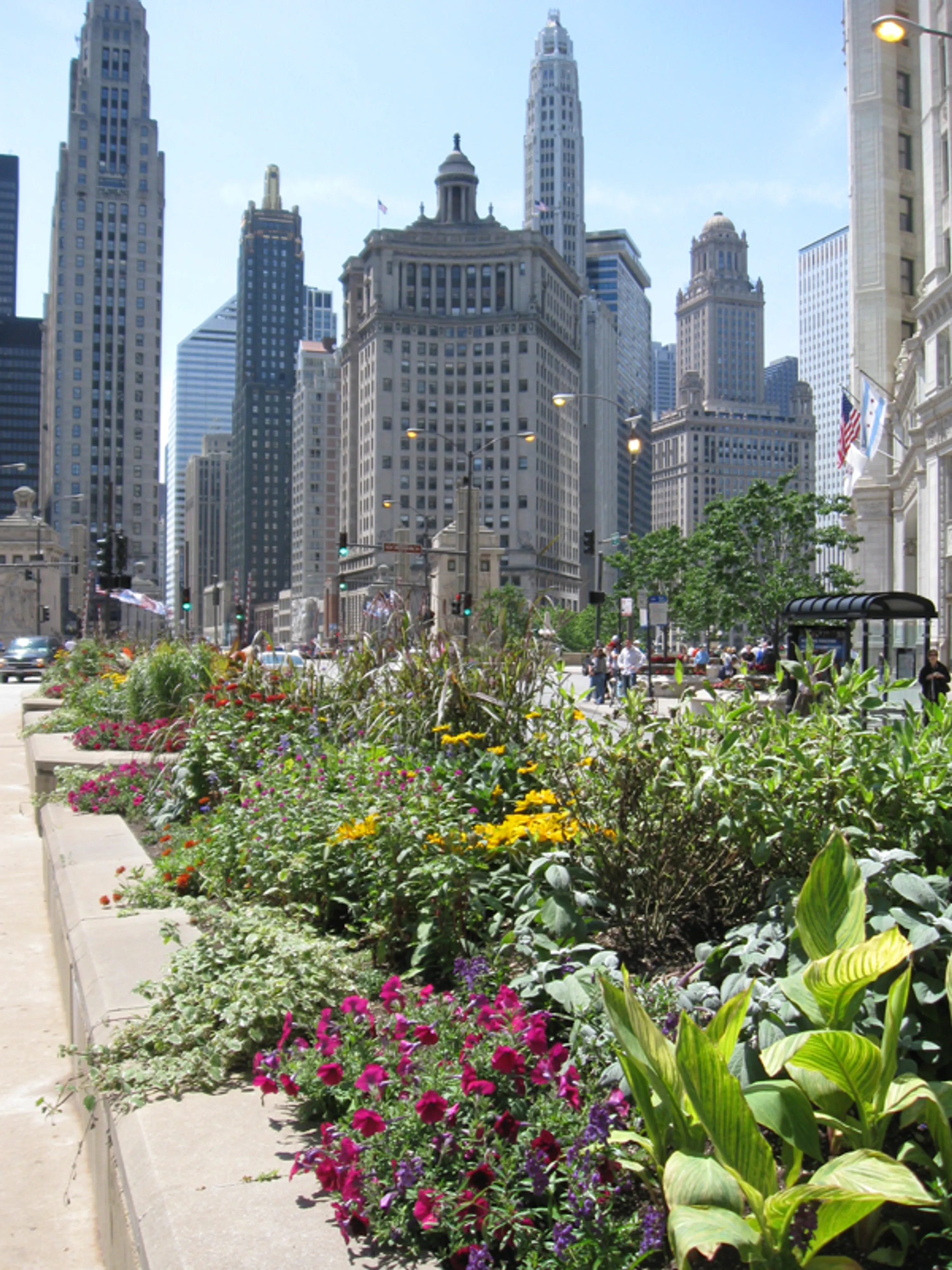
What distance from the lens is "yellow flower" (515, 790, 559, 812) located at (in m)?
5.15

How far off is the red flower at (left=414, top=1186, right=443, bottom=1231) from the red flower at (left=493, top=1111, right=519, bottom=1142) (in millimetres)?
249

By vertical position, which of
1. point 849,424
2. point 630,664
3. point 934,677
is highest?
point 849,424

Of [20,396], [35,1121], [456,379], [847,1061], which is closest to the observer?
[847,1061]

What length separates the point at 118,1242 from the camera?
130 inches

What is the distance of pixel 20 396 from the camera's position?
180250 millimetres

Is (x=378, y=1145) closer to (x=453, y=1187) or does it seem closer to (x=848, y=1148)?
(x=453, y=1187)

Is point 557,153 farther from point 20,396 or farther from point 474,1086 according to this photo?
point 474,1086

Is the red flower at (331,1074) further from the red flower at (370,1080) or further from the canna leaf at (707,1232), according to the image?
the canna leaf at (707,1232)

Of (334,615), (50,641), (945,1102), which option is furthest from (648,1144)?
(334,615)

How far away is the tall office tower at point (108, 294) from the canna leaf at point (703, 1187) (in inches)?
5712

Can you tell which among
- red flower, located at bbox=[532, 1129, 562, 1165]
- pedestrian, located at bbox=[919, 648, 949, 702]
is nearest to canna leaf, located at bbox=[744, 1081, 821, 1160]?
red flower, located at bbox=[532, 1129, 562, 1165]

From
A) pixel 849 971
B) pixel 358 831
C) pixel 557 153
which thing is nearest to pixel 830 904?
pixel 849 971

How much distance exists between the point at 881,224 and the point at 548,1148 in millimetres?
63449

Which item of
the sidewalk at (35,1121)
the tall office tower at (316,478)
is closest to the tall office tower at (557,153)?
the tall office tower at (316,478)
